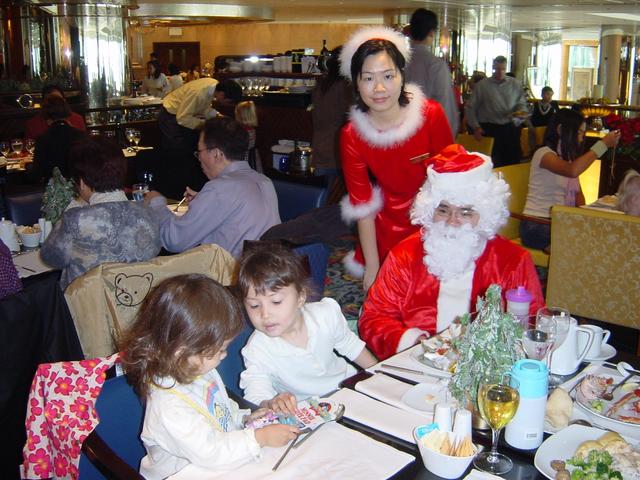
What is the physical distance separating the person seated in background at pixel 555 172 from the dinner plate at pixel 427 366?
8.64ft

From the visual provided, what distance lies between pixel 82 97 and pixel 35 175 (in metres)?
4.26

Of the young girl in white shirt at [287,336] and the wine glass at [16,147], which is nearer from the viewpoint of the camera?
the young girl in white shirt at [287,336]

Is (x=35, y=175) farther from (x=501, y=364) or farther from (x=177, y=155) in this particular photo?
(x=501, y=364)

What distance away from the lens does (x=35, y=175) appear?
5891mm

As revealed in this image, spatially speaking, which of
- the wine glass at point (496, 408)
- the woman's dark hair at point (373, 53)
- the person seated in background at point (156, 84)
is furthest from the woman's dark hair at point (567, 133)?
the person seated in background at point (156, 84)

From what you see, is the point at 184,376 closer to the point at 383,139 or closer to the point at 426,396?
the point at 426,396

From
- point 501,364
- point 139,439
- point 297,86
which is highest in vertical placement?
point 297,86

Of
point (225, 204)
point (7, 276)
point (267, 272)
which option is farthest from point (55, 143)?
point (267, 272)

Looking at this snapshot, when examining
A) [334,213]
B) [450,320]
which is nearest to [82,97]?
[334,213]

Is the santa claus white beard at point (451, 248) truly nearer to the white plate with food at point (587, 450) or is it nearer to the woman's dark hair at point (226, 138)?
the white plate with food at point (587, 450)

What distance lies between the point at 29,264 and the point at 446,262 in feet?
6.62

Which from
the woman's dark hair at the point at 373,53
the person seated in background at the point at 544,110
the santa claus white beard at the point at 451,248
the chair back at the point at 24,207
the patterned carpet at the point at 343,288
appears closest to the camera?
the santa claus white beard at the point at 451,248

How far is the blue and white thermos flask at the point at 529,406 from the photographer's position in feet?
5.35

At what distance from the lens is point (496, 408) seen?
1541 millimetres
